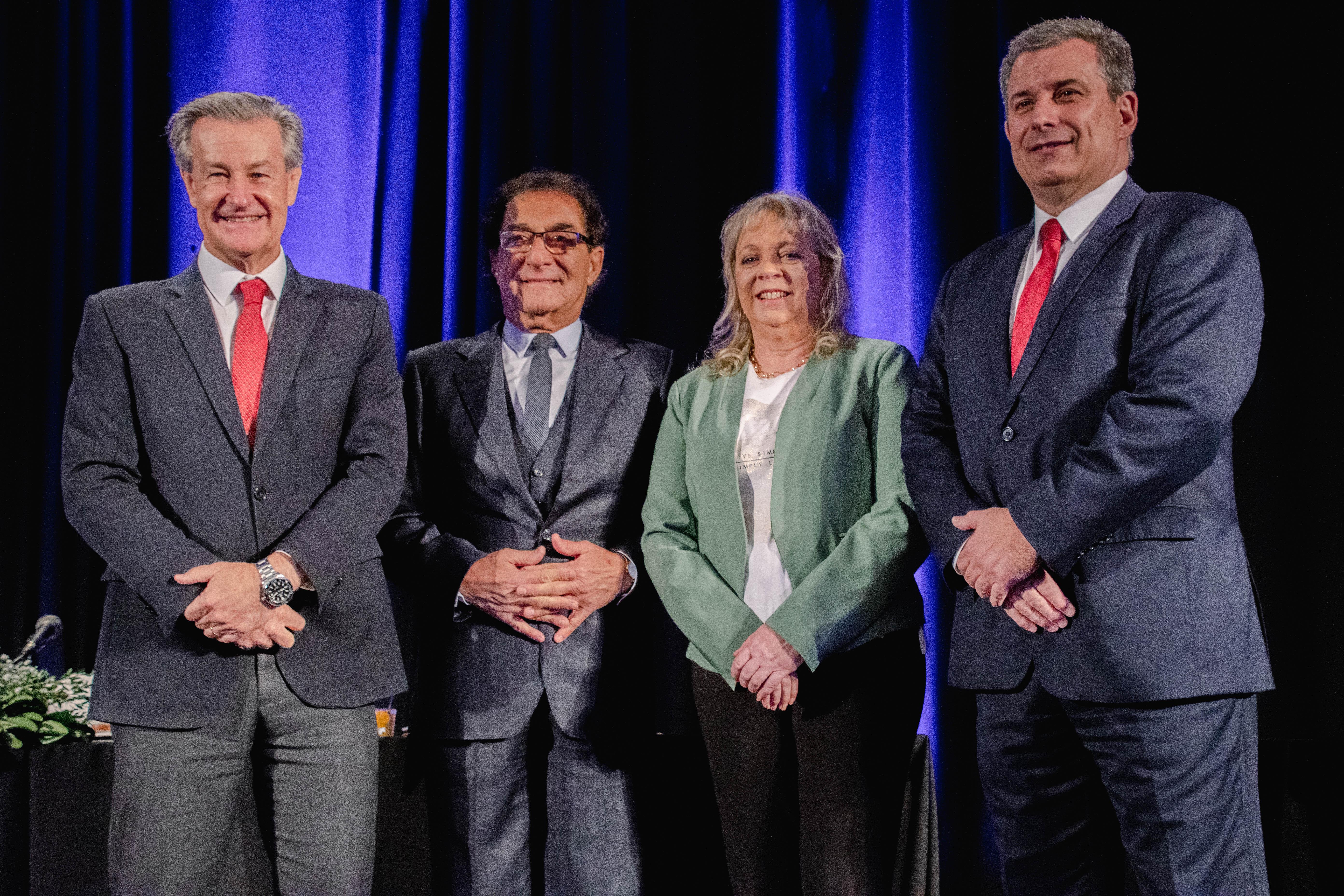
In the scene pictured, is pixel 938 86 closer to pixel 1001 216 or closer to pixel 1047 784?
pixel 1001 216

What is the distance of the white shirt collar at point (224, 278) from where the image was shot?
2111 millimetres

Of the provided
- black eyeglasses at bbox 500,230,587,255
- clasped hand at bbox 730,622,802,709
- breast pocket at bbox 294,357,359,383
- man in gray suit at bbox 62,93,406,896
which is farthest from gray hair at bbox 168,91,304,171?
clasped hand at bbox 730,622,802,709

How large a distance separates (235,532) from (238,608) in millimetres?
166

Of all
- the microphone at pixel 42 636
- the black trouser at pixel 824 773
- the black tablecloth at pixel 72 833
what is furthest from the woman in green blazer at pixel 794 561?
the microphone at pixel 42 636

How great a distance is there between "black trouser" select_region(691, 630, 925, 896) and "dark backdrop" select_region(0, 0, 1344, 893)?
1.26 m

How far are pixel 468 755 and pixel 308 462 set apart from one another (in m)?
0.66

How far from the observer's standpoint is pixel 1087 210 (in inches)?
76.3

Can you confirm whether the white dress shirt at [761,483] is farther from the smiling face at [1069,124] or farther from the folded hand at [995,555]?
the smiling face at [1069,124]

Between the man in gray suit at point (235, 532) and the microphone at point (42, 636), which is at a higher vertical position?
the man in gray suit at point (235, 532)

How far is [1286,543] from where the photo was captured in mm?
3020

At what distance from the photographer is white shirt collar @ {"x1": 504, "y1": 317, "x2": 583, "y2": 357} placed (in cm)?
252

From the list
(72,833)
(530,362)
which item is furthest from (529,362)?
(72,833)

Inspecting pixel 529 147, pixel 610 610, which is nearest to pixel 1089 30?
pixel 610 610

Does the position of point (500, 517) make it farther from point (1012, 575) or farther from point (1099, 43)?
point (1099, 43)
